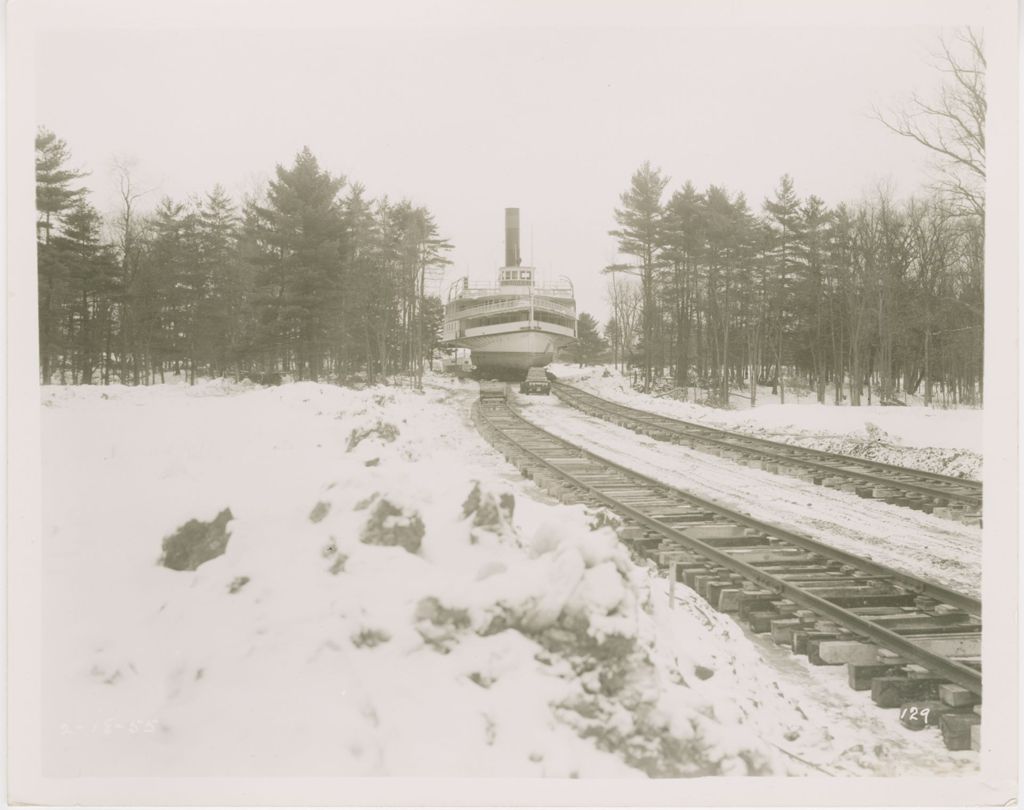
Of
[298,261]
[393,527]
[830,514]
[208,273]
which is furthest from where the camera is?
[298,261]

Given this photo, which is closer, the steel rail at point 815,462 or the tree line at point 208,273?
the tree line at point 208,273

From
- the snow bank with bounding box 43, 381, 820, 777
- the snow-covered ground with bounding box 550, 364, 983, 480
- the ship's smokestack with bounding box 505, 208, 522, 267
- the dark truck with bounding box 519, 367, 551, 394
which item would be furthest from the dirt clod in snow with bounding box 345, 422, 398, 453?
the dark truck with bounding box 519, 367, 551, 394

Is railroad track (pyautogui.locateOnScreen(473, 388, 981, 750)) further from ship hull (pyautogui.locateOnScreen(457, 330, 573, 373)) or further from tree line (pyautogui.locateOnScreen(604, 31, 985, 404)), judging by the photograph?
ship hull (pyautogui.locateOnScreen(457, 330, 573, 373))

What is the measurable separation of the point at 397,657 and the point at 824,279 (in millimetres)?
12294

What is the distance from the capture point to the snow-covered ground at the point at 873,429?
7191 millimetres

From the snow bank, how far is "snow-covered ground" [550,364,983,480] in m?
3.56

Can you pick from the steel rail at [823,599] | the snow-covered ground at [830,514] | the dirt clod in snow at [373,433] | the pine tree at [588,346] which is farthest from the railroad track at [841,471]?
the pine tree at [588,346]

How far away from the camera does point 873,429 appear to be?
11992 millimetres

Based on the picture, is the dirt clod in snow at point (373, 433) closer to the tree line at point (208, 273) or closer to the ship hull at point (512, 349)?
the tree line at point (208, 273)

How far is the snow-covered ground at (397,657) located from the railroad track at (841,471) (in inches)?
143

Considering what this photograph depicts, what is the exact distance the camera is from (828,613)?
15.0 ft

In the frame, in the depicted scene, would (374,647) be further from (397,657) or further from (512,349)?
(512,349)

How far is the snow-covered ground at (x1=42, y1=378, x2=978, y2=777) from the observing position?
3.35m

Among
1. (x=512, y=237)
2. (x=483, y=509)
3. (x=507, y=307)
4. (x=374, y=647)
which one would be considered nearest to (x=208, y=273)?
(x=512, y=237)
